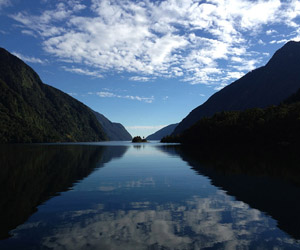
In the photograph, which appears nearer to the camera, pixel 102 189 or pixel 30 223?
pixel 30 223

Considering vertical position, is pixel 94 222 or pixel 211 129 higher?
pixel 211 129

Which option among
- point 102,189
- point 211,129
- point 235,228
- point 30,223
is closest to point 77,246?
point 30,223

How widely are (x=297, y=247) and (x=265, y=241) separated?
147cm

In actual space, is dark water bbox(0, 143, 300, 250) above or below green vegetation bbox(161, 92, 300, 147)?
below

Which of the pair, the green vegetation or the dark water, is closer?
the dark water

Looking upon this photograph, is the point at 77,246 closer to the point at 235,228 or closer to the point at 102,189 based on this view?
the point at 235,228

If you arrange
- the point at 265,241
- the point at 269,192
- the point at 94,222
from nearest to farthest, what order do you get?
the point at 265,241 < the point at 94,222 < the point at 269,192

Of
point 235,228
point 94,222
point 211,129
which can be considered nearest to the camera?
point 235,228

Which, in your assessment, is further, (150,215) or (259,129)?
(259,129)

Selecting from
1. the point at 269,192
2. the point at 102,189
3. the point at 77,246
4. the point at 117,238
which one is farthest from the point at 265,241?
the point at 102,189

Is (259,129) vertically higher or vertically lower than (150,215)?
higher

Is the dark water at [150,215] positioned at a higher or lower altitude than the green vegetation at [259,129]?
lower

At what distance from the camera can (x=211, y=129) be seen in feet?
577

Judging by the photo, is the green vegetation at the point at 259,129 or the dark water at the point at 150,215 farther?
the green vegetation at the point at 259,129
